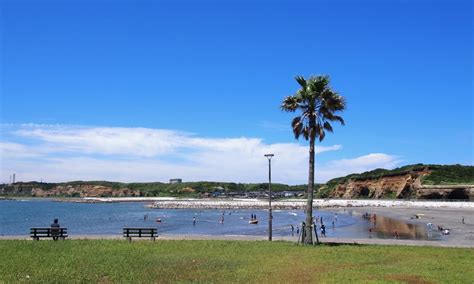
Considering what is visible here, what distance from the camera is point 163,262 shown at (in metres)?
21.0

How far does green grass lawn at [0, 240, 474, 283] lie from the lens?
1742 cm

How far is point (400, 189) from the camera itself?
14788cm

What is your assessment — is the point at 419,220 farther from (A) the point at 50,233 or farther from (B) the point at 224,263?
(B) the point at 224,263

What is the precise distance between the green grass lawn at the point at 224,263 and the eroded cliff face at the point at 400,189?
350 feet

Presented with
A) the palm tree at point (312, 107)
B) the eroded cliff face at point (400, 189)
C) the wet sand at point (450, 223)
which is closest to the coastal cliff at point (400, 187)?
the eroded cliff face at point (400, 189)

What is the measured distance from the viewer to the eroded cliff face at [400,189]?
404 feet

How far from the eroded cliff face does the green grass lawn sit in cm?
10668

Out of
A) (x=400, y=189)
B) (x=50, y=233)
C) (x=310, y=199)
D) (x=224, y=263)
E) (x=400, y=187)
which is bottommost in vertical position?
(x=224, y=263)

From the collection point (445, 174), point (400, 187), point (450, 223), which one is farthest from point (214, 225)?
point (445, 174)

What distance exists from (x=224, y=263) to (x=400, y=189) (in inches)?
5421

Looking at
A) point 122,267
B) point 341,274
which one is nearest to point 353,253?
point 341,274

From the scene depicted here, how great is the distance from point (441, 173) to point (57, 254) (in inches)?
5434

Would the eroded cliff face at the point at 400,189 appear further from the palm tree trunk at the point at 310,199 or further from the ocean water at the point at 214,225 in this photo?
the palm tree trunk at the point at 310,199

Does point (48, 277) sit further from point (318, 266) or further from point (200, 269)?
point (318, 266)
